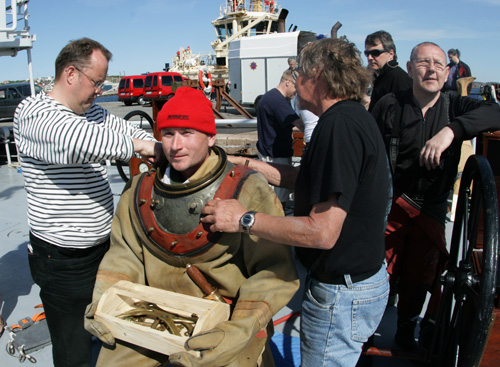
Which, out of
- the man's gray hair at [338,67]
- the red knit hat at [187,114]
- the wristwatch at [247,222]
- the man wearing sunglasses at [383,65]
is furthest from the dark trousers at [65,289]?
the man wearing sunglasses at [383,65]

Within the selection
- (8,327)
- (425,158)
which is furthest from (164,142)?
(8,327)

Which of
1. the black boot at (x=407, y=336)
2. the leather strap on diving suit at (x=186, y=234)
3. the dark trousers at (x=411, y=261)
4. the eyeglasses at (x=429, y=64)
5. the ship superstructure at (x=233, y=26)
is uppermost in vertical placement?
the ship superstructure at (x=233, y=26)

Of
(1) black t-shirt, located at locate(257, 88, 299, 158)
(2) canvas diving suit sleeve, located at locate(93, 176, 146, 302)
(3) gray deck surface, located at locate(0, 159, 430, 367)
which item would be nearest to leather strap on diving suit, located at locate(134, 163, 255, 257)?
(2) canvas diving suit sleeve, located at locate(93, 176, 146, 302)

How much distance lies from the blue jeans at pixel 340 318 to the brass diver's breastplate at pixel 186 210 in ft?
1.59

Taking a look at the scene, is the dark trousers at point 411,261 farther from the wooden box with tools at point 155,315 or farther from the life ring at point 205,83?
the life ring at point 205,83

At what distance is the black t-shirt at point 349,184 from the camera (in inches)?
54.0

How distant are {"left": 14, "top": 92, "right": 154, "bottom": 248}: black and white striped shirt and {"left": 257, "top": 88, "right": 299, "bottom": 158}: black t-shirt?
222 centimetres

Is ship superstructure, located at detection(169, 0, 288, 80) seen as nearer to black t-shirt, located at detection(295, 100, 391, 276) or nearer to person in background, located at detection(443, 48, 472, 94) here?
person in background, located at detection(443, 48, 472, 94)

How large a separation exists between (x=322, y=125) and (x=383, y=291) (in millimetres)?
731

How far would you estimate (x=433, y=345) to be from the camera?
1.99 m

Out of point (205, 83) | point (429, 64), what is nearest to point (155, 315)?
point (429, 64)

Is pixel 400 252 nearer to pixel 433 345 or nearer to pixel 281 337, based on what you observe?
pixel 433 345

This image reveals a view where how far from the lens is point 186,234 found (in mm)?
1596

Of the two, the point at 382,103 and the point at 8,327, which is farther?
the point at 8,327
